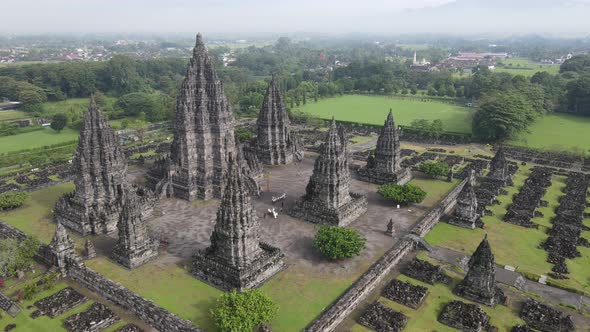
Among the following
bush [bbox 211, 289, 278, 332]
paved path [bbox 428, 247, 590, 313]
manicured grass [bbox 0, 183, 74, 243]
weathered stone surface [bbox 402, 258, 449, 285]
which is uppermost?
bush [bbox 211, 289, 278, 332]

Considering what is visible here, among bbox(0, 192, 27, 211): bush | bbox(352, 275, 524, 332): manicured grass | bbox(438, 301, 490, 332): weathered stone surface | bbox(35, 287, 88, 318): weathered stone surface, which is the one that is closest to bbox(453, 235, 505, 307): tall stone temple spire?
bbox(352, 275, 524, 332): manicured grass

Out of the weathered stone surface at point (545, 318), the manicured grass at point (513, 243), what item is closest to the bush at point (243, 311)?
the weathered stone surface at point (545, 318)

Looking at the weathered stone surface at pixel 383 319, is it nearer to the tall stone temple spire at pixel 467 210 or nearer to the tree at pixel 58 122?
the tall stone temple spire at pixel 467 210

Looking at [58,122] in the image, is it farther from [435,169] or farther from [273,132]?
[435,169]

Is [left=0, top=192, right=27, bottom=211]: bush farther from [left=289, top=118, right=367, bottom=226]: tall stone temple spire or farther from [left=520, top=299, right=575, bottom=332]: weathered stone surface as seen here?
[left=520, top=299, right=575, bottom=332]: weathered stone surface

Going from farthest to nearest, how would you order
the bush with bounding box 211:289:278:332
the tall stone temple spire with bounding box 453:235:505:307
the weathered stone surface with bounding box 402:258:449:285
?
the weathered stone surface with bounding box 402:258:449:285
the tall stone temple spire with bounding box 453:235:505:307
the bush with bounding box 211:289:278:332

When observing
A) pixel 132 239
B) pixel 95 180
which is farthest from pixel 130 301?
pixel 95 180
